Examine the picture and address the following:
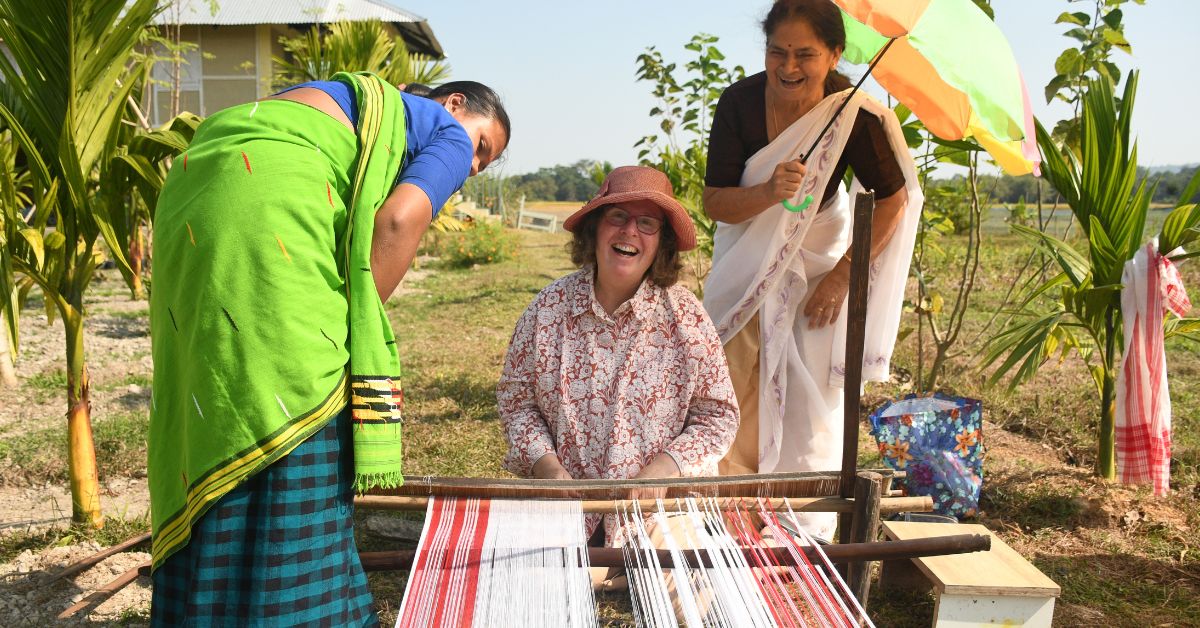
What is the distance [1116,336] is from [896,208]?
149 cm

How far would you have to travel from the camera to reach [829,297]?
3.13 metres

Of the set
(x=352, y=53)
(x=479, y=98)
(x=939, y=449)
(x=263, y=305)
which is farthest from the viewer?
(x=352, y=53)

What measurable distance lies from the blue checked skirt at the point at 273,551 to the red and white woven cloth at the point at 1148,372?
10.4 feet

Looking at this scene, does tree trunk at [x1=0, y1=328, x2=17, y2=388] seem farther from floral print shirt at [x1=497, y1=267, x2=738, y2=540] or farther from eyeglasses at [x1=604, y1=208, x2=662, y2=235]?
eyeglasses at [x1=604, y1=208, x2=662, y2=235]

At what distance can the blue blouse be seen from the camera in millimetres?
1747

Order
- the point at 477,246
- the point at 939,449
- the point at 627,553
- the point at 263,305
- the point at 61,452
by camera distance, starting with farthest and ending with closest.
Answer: the point at 477,246, the point at 61,452, the point at 939,449, the point at 627,553, the point at 263,305

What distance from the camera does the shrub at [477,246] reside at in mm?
13094

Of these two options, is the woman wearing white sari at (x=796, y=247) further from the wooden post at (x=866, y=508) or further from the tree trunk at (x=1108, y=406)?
the tree trunk at (x=1108, y=406)

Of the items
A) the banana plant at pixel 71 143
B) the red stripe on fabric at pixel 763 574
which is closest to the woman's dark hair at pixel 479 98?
the red stripe on fabric at pixel 763 574

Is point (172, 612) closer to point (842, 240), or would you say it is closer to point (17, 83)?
point (17, 83)

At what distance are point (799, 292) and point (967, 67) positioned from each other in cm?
103

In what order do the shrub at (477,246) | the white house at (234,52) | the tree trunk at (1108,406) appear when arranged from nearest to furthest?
the tree trunk at (1108,406)
the shrub at (477,246)
the white house at (234,52)

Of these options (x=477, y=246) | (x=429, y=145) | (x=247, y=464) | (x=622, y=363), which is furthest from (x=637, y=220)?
(x=477, y=246)

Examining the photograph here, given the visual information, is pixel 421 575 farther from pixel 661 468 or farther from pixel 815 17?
pixel 815 17
